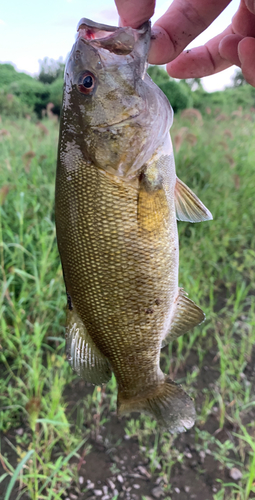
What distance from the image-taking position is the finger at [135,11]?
2.92ft

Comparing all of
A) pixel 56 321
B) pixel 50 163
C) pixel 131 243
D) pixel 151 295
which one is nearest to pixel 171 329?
pixel 151 295

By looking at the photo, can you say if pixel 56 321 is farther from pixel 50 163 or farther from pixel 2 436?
pixel 50 163

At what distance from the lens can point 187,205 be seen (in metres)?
1.05

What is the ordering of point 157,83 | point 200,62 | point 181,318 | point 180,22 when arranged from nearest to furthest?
point 181,318, point 180,22, point 200,62, point 157,83

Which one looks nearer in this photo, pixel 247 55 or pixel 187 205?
pixel 187 205

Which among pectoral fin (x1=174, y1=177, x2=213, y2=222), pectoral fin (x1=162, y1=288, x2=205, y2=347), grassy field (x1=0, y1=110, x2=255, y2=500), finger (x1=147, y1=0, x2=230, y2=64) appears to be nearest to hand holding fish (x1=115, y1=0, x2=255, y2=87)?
finger (x1=147, y1=0, x2=230, y2=64)

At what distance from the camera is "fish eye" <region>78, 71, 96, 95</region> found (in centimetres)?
90

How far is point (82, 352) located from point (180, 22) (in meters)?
1.35

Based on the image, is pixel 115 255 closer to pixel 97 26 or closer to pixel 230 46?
pixel 97 26

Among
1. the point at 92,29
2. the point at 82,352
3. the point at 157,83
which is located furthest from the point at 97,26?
the point at 157,83

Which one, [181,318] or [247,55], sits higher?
[247,55]

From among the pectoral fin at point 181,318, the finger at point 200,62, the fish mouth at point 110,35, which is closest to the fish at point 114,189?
the fish mouth at point 110,35

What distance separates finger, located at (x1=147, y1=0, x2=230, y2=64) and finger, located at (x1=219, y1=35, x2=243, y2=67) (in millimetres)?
160

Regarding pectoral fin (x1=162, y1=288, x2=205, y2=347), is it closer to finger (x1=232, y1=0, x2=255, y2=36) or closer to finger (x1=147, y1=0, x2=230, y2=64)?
finger (x1=147, y1=0, x2=230, y2=64)
